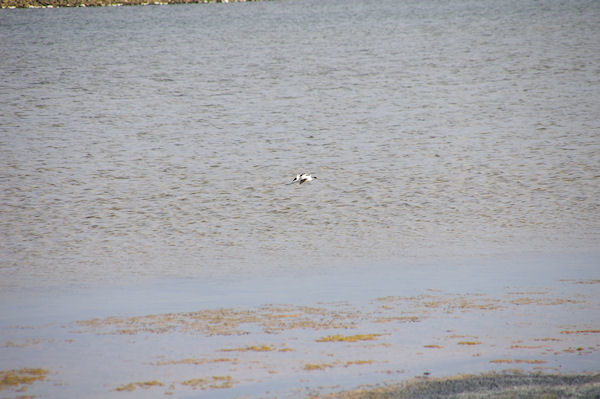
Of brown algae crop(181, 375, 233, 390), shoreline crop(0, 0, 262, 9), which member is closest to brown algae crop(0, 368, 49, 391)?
brown algae crop(181, 375, 233, 390)

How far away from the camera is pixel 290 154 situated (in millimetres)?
31547

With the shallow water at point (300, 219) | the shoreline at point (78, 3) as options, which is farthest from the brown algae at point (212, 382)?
the shoreline at point (78, 3)

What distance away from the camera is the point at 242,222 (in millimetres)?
21938

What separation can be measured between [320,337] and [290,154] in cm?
1904

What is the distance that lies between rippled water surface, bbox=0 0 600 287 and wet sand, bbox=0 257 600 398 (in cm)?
197

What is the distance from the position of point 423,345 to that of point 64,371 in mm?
5287

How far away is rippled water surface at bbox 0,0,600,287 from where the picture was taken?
19.6 metres

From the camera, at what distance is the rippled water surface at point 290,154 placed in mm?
19594

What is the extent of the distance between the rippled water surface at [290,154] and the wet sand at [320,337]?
1.97 m

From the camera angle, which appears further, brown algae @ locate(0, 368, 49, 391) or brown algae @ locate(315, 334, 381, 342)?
brown algae @ locate(315, 334, 381, 342)

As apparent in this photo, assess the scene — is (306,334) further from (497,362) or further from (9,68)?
(9,68)

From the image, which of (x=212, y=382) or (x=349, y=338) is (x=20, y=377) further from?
(x=349, y=338)

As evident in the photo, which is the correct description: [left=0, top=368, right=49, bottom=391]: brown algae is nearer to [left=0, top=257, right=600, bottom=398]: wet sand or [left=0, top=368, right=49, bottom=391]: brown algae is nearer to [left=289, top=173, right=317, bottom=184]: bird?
[left=0, top=257, right=600, bottom=398]: wet sand

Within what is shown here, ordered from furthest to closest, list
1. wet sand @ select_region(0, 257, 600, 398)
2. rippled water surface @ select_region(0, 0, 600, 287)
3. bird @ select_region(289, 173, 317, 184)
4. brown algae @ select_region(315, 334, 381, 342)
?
bird @ select_region(289, 173, 317, 184) → rippled water surface @ select_region(0, 0, 600, 287) → brown algae @ select_region(315, 334, 381, 342) → wet sand @ select_region(0, 257, 600, 398)
